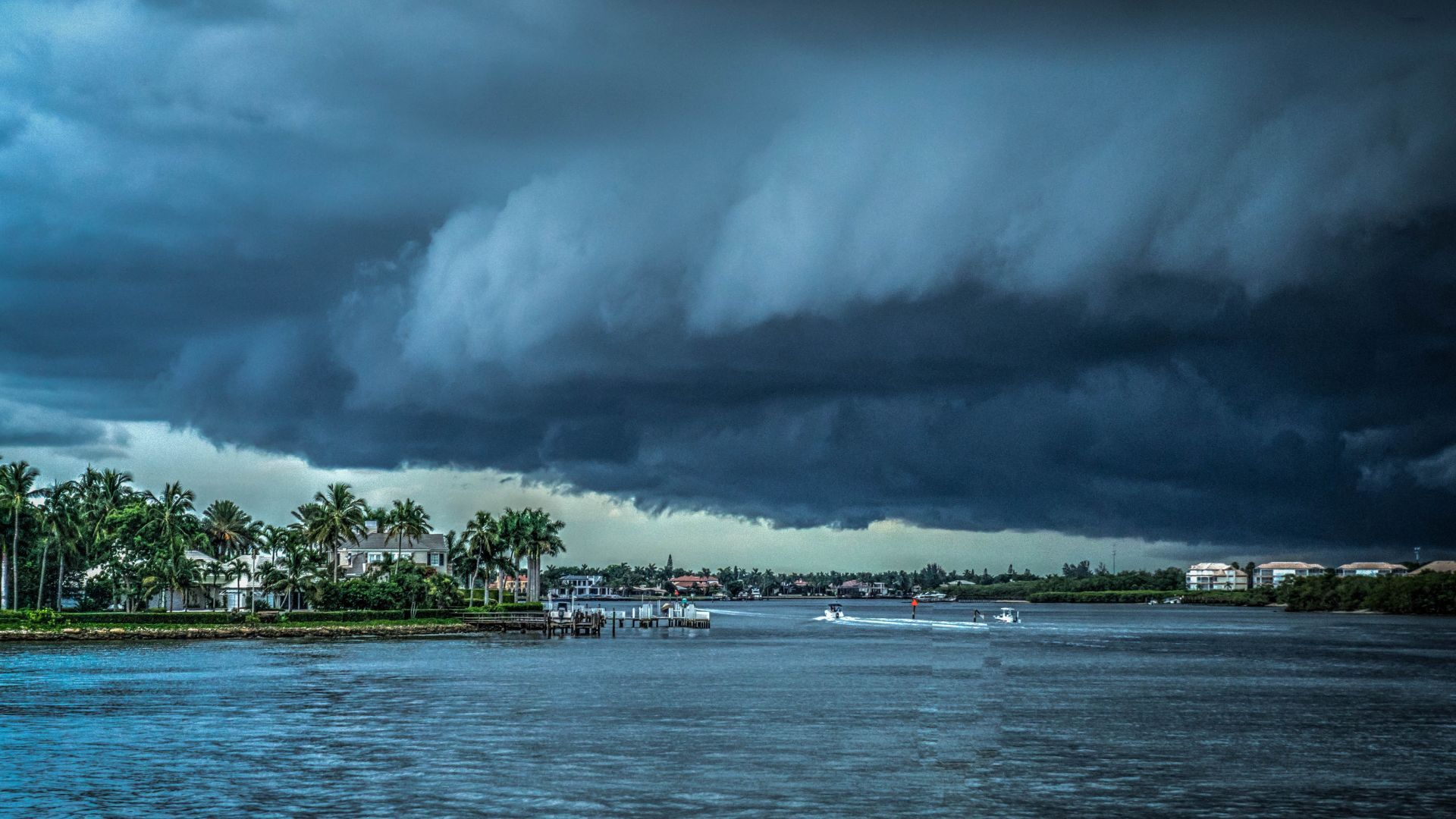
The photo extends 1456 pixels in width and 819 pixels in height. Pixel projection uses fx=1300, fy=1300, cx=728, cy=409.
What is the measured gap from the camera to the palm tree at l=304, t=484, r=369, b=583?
142 metres

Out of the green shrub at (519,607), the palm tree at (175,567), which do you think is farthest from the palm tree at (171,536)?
the green shrub at (519,607)

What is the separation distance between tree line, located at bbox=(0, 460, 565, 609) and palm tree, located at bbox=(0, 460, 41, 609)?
10 centimetres

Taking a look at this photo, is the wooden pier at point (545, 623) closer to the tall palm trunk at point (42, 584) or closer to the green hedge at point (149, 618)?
the green hedge at point (149, 618)

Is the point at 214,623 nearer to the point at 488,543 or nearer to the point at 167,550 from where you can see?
the point at 167,550

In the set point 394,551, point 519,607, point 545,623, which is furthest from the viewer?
point 394,551

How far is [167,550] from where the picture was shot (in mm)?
134125

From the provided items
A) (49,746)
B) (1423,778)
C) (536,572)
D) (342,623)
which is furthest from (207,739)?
(536,572)

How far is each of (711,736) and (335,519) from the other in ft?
339

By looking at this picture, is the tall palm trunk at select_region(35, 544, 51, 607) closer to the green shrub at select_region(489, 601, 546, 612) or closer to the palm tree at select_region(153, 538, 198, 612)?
the palm tree at select_region(153, 538, 198, 612)

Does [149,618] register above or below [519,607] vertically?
above

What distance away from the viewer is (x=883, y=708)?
2281 inches

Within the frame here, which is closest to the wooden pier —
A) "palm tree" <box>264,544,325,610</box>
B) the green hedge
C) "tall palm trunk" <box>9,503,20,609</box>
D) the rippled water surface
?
"palm tree" <box>264,544,325,610</box>

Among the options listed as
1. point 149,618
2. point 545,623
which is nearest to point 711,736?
point 149,618

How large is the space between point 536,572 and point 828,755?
15998cm
